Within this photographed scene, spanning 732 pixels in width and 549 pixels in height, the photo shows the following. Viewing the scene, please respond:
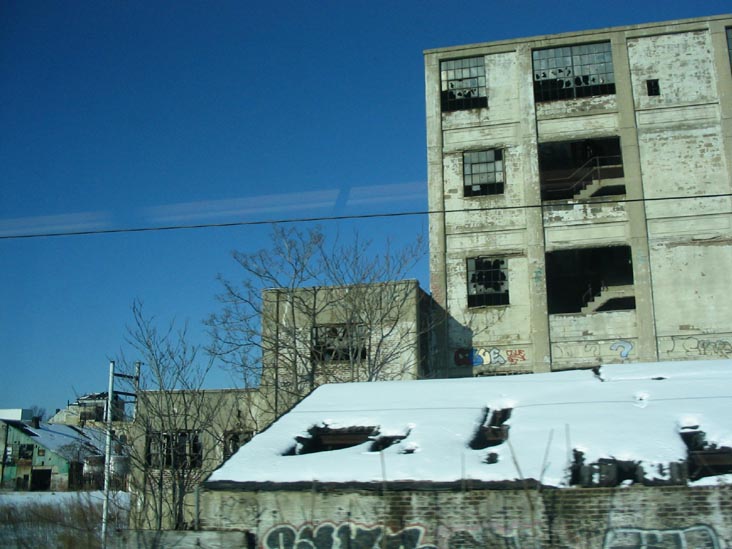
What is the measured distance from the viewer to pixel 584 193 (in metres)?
29.4

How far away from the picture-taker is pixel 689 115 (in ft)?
94.3

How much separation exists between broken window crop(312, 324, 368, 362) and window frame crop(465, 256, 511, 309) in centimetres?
501

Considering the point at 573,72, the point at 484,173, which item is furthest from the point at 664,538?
the point at 573,72

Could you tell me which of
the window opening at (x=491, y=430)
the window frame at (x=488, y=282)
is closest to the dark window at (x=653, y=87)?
the window frame at (x=488, y=282)

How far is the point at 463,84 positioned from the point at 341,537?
24905 mm

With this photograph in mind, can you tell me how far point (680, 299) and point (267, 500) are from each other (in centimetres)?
2146

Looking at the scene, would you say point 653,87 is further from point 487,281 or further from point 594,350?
point 594,350

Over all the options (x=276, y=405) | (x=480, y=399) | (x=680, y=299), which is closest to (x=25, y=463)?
(x=276, y=405)

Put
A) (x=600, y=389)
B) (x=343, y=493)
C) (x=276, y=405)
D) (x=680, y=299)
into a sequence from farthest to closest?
(x=680, y=299)
(x=276, y=405)
(x=600, y=389)
(x=343, y=493)

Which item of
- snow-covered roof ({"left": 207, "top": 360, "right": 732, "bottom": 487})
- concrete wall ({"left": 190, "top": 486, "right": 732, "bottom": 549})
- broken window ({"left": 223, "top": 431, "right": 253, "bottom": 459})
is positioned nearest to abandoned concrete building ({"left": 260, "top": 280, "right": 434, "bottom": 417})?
broken window ({"left": 223, "top": 431, "right": 253, "bottom": 459})

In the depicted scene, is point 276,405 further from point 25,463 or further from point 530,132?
point 25,463

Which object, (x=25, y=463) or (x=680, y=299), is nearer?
(x=680, y=299)

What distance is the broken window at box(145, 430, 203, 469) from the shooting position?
2320cm

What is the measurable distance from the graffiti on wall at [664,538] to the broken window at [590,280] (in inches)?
794
